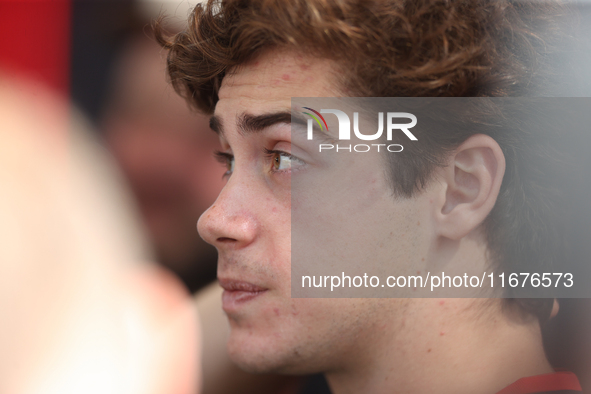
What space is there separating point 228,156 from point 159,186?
1.01 feet

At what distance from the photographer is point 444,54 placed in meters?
0.77

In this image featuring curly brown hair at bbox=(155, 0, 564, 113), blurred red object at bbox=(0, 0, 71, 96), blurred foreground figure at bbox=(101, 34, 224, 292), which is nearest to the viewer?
curly brown hair at bbox=(155, 0, 564, 113)

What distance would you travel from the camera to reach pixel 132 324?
4.05 feet

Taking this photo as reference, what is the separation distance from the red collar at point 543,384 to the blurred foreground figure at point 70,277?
91 centimetres

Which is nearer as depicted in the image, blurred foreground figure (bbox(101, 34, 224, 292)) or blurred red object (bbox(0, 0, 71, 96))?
blurred red object (bbox(0, 0, 71, 96))

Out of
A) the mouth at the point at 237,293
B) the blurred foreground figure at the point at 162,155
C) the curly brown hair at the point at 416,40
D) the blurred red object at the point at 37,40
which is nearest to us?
the curly brown hair at the point at 416,40

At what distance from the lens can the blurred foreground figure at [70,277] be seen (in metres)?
1.10

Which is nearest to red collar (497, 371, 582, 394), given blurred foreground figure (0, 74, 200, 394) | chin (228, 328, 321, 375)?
chin (228, 328, 321, 375)

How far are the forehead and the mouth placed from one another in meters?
0.37

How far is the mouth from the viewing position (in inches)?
34.4

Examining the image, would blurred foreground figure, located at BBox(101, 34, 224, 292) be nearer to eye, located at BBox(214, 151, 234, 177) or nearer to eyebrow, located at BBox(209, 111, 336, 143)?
eye, located at BBox(214, 151, 234, 177)

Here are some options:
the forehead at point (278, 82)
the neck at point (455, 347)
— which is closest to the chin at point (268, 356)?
the neck at point (455, 347)

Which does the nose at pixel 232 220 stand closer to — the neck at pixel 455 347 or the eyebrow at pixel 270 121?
the eyebrow at pixel 270 121

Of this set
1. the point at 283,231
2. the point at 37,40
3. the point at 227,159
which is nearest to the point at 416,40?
the point at 283,231
